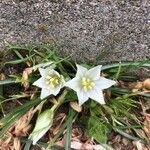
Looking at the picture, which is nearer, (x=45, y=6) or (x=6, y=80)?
(x=45, y=6)

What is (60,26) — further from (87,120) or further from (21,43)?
(87,120)

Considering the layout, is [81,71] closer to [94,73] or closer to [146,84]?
[94,73]

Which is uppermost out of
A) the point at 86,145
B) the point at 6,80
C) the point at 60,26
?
the point at 60,26

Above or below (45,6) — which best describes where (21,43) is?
below

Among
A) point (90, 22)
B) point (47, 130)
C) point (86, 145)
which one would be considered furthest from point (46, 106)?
point (90, 22)

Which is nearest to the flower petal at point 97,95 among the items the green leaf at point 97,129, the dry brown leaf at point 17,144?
the green leaf at point 97,129

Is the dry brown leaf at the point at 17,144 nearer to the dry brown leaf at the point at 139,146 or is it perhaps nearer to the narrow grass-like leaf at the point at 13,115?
the narrow grass-like leaf at the point at 13,115

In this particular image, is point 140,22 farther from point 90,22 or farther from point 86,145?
point 86,145
